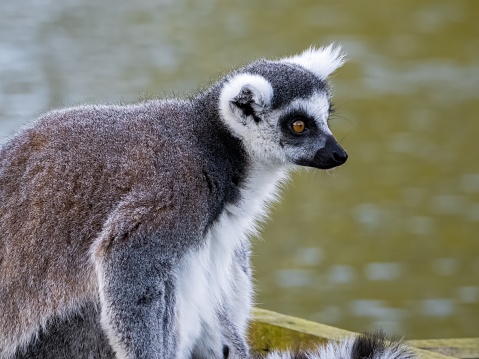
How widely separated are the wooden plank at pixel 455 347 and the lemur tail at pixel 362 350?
1.06 metres

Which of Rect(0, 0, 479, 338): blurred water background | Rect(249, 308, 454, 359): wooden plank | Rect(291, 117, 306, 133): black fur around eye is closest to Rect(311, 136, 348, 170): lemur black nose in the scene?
Rect(291, 117, 306, 133): black fur around eye

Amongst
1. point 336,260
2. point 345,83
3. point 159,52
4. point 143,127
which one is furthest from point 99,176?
point 159,52

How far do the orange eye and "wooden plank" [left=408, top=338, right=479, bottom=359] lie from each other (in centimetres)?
146

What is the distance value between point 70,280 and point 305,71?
1465 mm

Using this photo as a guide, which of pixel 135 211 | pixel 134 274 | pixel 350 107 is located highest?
pixel 350 107

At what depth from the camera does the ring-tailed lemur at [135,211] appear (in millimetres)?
4664

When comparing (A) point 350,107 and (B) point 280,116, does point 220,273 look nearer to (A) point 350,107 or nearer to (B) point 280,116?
(B) point 280,116

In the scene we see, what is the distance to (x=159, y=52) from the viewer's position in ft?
50.5

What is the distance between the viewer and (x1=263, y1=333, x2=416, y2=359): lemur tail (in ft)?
15.7

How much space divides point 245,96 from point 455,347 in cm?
193

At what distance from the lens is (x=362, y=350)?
4.79 metres

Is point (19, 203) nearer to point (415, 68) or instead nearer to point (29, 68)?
point (29, 68)

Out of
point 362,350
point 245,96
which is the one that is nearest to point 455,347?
point 362,350

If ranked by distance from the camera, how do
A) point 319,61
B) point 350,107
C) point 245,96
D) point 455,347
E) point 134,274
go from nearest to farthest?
1. point 134,274
2. point 245,96
3. point 319,61
4. point 455,347
5. point 350,107
